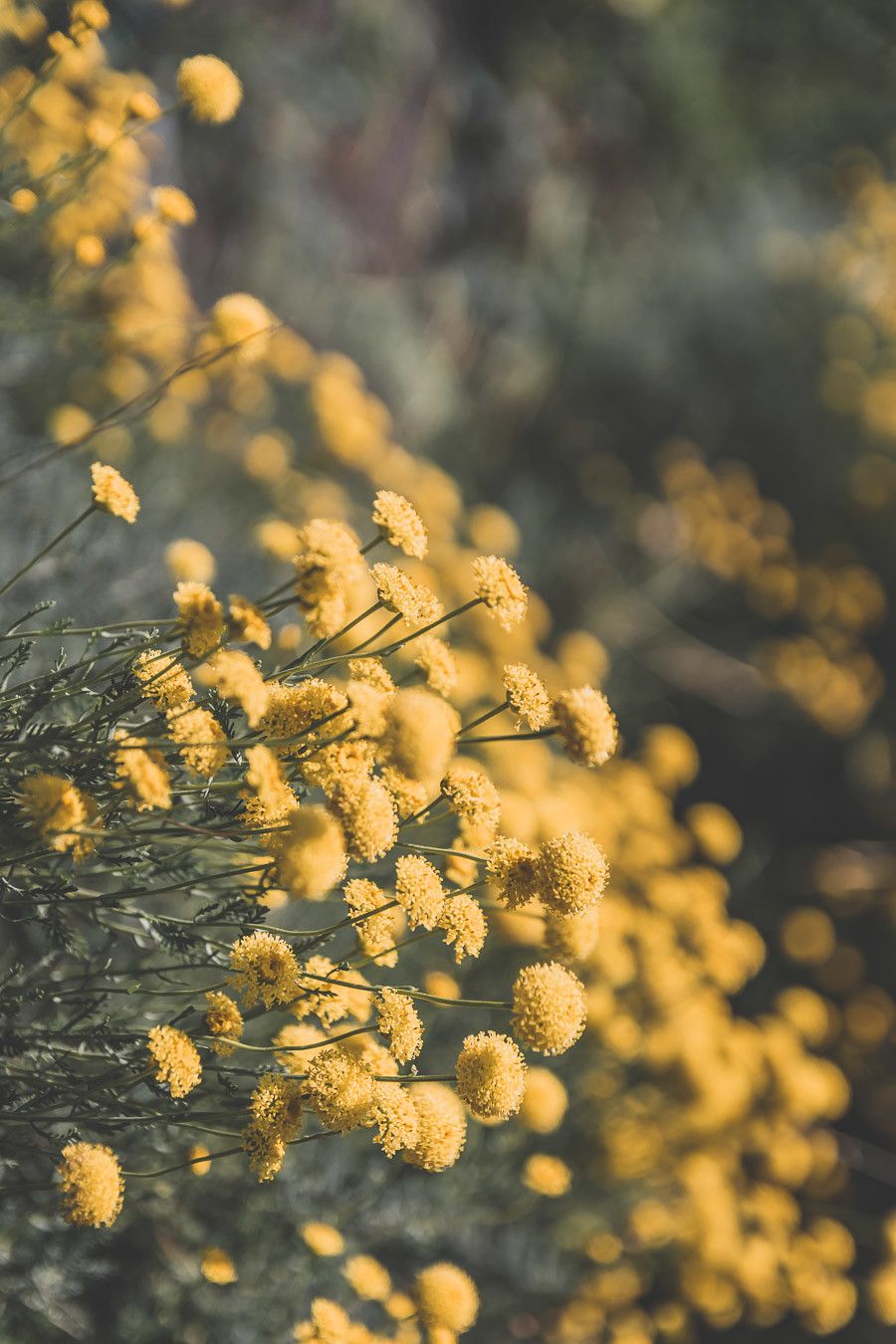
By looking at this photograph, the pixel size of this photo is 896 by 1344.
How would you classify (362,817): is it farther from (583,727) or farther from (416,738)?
(583,727)

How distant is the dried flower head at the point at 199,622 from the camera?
1.25 metres

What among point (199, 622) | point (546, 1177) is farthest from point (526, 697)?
point (546, 1177)

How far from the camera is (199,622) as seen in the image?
4.10ft

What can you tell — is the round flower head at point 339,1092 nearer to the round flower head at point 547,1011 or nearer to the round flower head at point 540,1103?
the round flower head at point 547,1011

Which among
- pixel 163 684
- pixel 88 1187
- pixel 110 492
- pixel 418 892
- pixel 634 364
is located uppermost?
pixel 110 492

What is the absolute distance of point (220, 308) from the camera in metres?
1.92

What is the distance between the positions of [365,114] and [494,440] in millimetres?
2026

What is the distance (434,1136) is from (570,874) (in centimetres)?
43

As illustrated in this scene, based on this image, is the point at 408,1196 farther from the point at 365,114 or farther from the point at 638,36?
the point at 638,36

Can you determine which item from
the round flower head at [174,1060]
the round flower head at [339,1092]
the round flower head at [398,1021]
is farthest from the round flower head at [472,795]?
the round flower head at [174,1060]

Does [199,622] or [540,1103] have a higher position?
[199,622]

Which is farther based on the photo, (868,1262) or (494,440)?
(494,440)

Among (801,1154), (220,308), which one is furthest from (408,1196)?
(220,308)

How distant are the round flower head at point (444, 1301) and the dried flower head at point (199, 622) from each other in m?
1.30
